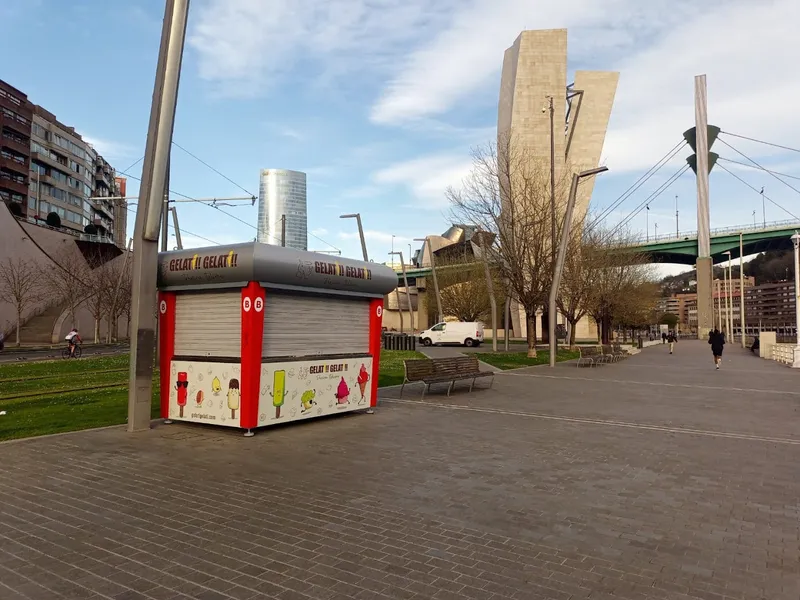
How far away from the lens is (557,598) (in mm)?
3490

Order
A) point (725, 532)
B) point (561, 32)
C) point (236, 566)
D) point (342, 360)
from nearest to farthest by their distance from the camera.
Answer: point (236, 566), point (725, 532), point (342, 360), point (561, 32)

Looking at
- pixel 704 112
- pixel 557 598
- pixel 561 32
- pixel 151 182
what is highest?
pixel 561 32

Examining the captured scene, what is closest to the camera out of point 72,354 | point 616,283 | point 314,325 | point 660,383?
point 314,325

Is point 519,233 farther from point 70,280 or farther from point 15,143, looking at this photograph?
point 15,143

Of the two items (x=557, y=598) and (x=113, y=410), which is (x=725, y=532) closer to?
(x=557, y=598)

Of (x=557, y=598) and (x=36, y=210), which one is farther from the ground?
(x=36, y=210)

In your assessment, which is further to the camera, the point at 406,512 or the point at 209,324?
the point at 209,324

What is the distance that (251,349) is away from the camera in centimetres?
833

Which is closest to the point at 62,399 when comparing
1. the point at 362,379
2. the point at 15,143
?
the point at 362,379

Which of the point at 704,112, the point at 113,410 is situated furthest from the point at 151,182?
the point at 704,112

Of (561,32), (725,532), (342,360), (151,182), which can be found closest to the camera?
(725,532)

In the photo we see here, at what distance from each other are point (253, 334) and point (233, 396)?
3.25ft

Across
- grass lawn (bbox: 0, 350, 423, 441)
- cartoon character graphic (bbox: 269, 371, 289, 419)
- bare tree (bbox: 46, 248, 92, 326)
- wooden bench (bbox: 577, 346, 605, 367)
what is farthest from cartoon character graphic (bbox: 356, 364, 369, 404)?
bare tree (bbox: 46, 248, 92, 326)

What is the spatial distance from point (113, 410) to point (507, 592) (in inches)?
361
